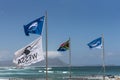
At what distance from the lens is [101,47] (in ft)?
114

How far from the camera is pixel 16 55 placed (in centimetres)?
1977

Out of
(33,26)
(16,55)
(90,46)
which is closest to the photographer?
(16,55)

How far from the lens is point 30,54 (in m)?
20.1

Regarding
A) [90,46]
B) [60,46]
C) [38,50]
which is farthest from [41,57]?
[60,46]

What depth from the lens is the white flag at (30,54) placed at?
Answer: 19781 mm

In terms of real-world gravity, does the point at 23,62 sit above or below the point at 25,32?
below

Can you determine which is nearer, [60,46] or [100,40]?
[100,40]

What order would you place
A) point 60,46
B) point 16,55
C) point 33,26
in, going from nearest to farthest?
point 16,55 → point 33,26 → point 60,46

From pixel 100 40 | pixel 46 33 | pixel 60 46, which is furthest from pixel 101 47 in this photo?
pixel 46 33

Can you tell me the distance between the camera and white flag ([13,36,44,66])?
64.9 feet

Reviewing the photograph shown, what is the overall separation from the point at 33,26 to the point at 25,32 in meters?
0.56

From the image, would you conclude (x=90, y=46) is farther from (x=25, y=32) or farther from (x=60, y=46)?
(x=25, y=32)

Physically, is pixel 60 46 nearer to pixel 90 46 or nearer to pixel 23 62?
pixel 90 46

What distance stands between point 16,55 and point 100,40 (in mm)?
16444
